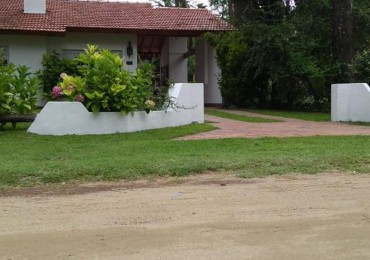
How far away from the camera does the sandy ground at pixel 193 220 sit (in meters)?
4.84

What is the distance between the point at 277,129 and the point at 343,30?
26.8 ft

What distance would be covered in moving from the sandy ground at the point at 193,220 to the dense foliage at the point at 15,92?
6426mm

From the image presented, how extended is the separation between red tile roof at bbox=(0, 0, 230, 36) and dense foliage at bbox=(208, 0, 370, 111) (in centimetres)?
146

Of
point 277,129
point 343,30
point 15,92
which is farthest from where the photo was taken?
point 343,30

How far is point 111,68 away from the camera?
1303 centimetres

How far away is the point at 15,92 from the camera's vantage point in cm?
1361

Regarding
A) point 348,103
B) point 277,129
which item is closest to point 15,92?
point 277,129

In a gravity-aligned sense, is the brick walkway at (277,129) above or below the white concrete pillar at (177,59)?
below

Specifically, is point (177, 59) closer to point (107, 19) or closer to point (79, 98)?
point (107, 19)

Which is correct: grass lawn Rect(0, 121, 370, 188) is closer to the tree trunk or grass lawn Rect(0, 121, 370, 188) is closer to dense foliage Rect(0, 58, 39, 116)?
dense foliage Rect(0, 58, 39, 116)

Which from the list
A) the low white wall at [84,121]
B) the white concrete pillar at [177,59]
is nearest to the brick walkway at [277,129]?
the low white wall at [84,121]

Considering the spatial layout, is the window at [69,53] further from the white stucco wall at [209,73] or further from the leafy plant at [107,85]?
the leafy plant at [107,85]

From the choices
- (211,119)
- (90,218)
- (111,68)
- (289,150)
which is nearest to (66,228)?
(90,218)

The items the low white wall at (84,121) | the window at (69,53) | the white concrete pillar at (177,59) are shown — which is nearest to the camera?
the low white wall at (84,121)
